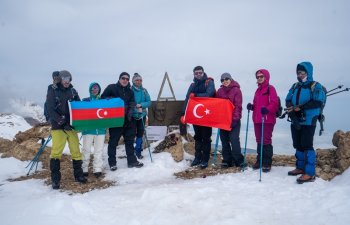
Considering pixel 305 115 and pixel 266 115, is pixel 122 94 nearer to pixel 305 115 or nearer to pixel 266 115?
A: pixel 266 115

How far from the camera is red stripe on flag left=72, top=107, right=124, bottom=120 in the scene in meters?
8.14

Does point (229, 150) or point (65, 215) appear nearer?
point (65, 215)

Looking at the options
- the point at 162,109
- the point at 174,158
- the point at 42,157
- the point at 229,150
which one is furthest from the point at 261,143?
the point at 42,157

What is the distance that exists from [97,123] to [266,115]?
15.0 ft

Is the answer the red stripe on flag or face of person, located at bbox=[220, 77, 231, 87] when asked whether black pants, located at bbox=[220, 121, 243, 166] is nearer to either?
face of person, located at bbox=[220, 77, 231, 87]

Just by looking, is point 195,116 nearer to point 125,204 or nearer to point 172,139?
point 172,139

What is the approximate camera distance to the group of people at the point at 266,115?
23.2ft

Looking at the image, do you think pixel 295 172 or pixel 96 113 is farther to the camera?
pixel 96 113

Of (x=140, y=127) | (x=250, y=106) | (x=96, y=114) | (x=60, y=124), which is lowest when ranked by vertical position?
(x=140, y=127)

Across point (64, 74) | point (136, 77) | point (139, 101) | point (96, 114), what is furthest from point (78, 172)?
point (136, 77)

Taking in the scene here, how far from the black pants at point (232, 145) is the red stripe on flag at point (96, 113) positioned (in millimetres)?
3109

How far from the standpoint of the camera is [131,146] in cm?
937

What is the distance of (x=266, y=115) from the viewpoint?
26.3ft

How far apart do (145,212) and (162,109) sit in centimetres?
622
